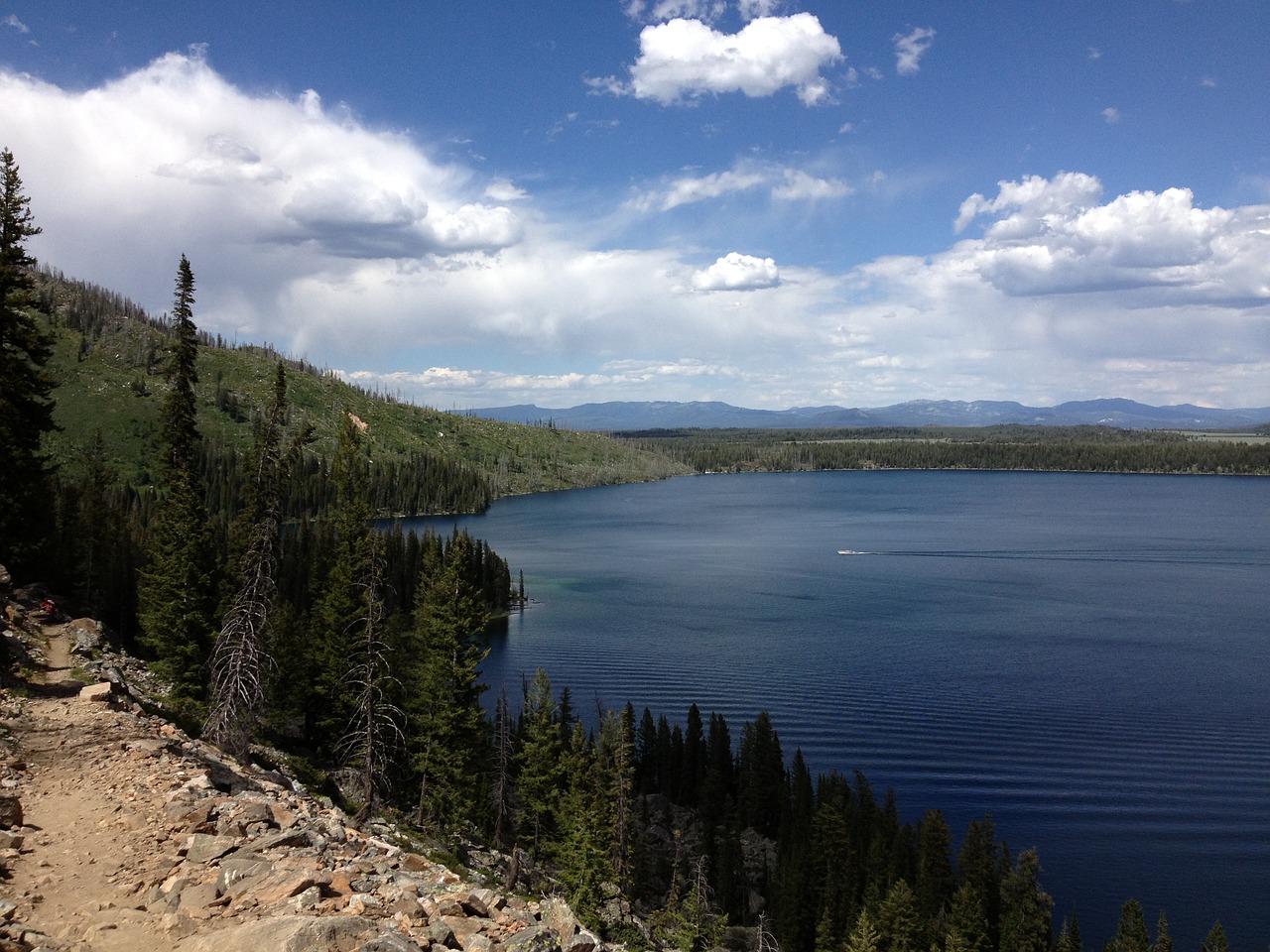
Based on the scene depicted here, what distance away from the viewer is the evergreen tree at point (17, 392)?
102 ft

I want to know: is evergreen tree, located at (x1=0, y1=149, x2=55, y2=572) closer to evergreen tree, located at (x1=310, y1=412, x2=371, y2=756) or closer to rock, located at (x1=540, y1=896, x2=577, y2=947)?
evergreen tree, located at (x1=310, y1=412, x2=371, y2=756)

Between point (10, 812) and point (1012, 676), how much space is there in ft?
252

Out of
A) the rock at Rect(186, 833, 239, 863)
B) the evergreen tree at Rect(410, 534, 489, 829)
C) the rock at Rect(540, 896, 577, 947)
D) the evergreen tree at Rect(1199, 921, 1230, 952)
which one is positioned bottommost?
the evergreen tree at Rect(1199, 921, 1230, 952)

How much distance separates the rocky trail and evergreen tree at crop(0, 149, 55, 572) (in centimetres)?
1903

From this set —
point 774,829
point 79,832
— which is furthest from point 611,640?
point 79,832

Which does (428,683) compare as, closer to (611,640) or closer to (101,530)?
(101,530)

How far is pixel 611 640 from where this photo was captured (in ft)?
294

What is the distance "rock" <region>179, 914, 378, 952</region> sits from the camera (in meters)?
10.2

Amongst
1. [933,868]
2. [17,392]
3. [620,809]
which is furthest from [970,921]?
[17,392]

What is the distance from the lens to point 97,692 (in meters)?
21.6

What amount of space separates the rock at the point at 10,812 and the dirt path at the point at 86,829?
9.5 inches

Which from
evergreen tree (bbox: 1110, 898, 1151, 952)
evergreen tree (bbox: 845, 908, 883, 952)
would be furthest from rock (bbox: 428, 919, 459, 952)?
evergreen tree (bbox: 1110, 898, 1151, 952)

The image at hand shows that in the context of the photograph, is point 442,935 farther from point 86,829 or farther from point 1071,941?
point 1071,941

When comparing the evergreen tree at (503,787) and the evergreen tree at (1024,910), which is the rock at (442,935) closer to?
the evergreen tree at (503,787)
